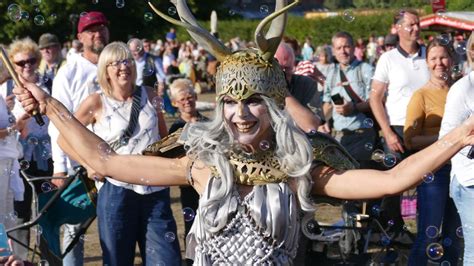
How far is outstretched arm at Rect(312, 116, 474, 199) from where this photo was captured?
10.7 ft

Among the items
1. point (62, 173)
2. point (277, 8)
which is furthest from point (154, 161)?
point (62, 173)

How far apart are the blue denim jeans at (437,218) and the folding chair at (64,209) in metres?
1.92

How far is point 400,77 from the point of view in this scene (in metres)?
7.22

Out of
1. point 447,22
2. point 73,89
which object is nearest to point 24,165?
point 73,89

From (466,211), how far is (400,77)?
6.10 feet

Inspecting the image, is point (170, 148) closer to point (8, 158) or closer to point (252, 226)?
point (252, 226)

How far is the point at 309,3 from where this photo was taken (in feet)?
109

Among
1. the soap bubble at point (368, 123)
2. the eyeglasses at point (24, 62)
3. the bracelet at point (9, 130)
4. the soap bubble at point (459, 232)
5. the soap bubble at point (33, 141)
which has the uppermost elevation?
the eyeglasses at point (24, 62)

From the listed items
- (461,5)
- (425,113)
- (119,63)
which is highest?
(461,5)

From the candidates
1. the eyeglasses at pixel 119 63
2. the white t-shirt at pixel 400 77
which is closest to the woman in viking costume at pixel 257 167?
the eyeglasses at pixel 119 63

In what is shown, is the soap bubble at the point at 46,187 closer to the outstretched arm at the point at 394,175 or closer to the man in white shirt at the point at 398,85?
the man in white shirt at the point at 398,85

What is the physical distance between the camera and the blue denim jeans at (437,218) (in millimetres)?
6258

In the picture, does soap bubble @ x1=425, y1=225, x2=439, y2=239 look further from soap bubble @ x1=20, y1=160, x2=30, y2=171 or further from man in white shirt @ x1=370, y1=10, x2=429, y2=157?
soap bubble @ x1=20, y1=160, x2=30, y2=171

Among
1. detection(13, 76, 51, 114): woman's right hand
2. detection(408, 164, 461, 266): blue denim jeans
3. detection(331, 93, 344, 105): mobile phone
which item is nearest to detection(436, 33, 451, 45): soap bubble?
detection(408, 164, 461, 266): blue denim jeans
